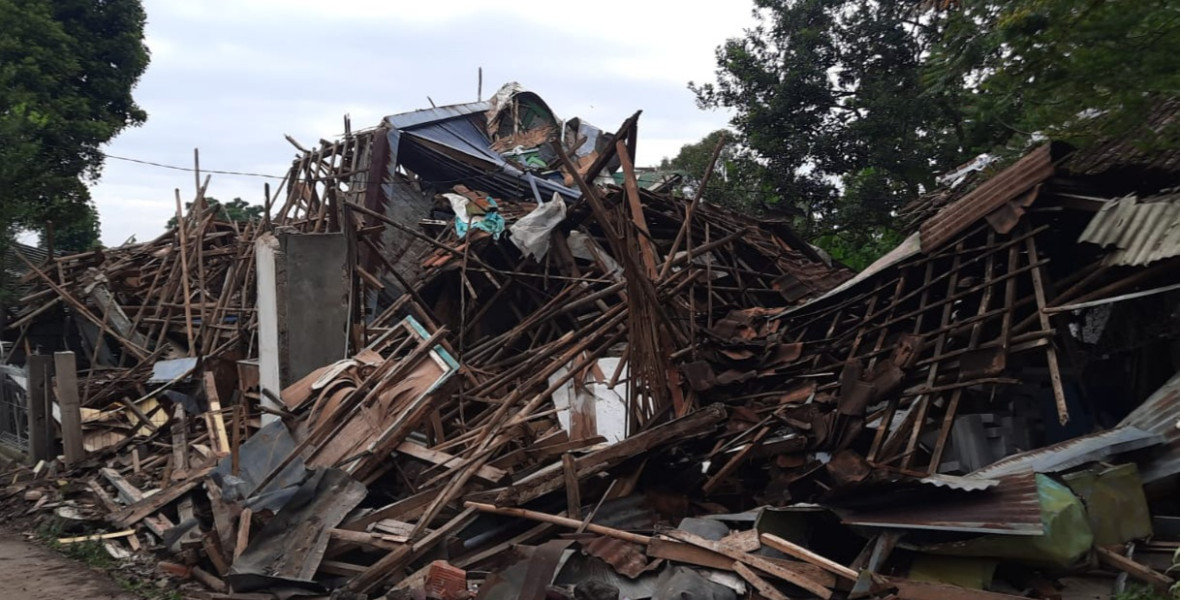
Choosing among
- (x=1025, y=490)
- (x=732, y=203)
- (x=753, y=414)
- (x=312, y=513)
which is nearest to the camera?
(x=1025, y=490)

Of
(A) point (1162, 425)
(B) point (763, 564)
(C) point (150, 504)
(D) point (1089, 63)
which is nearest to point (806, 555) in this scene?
(B) point (763, 564)

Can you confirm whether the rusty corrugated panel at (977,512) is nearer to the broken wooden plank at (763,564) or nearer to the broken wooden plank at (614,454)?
the broken wooden plank at (763,564)

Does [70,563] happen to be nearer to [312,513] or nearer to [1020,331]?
[312,513]

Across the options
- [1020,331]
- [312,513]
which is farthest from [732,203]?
[312,513]

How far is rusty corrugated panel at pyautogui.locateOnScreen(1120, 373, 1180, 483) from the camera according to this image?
18.8 ft

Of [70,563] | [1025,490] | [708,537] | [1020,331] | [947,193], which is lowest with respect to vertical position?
[70,563]

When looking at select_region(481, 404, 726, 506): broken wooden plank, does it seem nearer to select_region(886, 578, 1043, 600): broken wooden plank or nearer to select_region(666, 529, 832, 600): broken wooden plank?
select_region(666, 529, 832, 600): broken wooden plank

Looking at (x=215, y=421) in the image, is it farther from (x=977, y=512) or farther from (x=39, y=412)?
(x=977, y=512)

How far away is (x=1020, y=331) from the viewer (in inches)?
263

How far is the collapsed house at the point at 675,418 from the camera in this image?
5605mm

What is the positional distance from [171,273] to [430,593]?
33.1 feet

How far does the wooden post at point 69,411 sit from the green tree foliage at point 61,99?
6.28 meters

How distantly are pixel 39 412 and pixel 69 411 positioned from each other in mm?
881

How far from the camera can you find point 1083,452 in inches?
228
